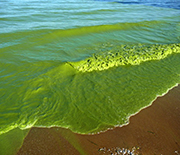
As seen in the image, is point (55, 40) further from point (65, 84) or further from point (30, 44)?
point (65, 84)

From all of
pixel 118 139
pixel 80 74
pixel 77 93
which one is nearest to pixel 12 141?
pixel 77 93

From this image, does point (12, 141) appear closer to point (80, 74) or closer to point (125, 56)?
point (80, 74)

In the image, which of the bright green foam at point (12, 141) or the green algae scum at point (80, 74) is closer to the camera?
the bright green foam at point (12, 141)

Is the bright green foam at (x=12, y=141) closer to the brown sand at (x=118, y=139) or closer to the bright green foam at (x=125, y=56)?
the brown sand at (x=118, y=139)

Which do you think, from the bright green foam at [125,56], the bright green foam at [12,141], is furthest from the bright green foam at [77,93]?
the bright green foam at [125,56]

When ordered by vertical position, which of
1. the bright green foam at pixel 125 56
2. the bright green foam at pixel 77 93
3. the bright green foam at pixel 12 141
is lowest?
the bright green foam at pixel 12 141

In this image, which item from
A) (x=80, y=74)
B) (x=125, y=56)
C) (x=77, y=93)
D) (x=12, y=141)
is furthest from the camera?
(x=125, y=56)
